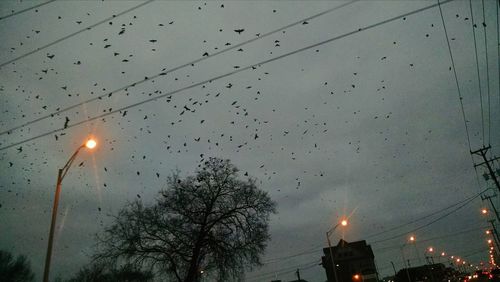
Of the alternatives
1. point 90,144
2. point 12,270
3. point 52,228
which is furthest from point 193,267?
point 12,270

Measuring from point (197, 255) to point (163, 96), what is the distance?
19215mm

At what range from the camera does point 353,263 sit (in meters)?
72.6

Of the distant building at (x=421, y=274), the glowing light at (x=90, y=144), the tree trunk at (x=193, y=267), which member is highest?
the glowing light at (x=90, y=144)

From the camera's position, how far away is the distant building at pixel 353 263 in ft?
225

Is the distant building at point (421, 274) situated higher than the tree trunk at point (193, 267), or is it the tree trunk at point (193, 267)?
the tree trunk at point (193, 267)

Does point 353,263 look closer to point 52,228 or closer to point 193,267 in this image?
point 193,267

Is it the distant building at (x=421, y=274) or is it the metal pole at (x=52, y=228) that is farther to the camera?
the distant building at (x=421, y=274)

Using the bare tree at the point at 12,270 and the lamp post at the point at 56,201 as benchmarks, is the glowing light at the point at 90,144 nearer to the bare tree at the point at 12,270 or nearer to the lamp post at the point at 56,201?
the lamp post at the point at 56,201

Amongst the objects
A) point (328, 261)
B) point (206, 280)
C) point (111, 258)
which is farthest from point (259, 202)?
point (328, 261)

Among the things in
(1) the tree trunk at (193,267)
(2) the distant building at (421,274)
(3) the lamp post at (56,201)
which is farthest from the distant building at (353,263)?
(3) the lamp post at (56,201)

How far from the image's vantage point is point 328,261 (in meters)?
75.7

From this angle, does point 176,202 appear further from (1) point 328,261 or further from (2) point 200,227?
(1) point 328,261

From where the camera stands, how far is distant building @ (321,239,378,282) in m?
68.4

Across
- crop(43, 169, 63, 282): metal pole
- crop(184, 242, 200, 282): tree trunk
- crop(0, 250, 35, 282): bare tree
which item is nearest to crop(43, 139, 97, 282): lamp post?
crop(43, 169, 63, 282): metal pole
